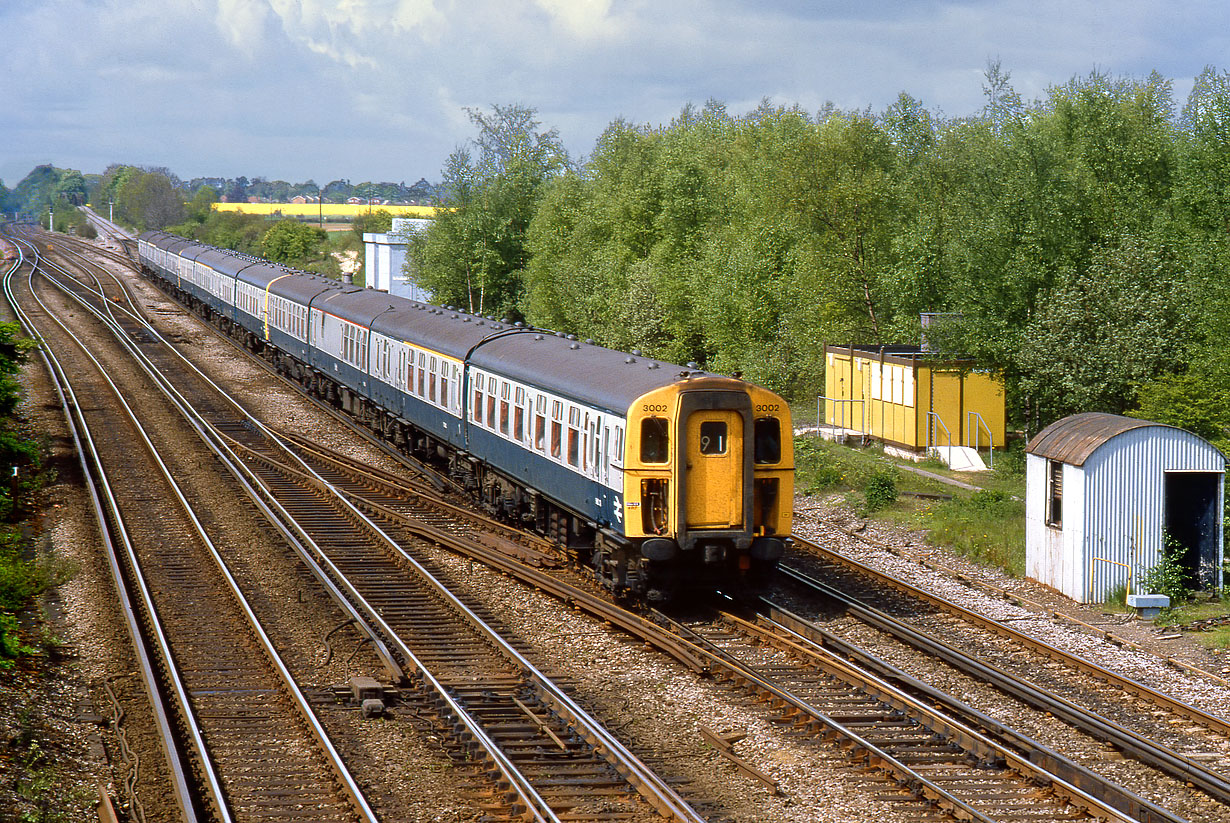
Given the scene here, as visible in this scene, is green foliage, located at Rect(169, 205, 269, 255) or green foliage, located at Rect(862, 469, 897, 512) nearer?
green foliage, located at Rect(862, 469, 897, 512)

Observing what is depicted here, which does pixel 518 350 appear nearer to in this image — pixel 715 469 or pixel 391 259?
pixel 715 469

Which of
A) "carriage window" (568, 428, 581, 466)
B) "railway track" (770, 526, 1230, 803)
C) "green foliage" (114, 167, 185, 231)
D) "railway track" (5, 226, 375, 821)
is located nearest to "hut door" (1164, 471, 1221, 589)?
"railway track" (770, 526, 1230, 803)

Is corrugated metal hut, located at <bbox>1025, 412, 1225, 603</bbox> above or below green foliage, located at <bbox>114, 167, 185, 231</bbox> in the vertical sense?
below

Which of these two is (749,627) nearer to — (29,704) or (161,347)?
(29,704)

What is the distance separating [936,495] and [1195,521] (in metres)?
7.52

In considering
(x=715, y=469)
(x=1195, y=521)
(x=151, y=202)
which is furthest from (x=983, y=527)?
(x=151, y=202)

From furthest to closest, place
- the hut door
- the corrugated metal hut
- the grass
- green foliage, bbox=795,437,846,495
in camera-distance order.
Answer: green foliage, bbox=795,437,846,495, the grass, the hut door, the corrugated metal hut

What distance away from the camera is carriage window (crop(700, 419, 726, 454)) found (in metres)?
16.5

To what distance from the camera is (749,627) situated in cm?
1620

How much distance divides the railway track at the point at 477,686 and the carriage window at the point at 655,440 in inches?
119

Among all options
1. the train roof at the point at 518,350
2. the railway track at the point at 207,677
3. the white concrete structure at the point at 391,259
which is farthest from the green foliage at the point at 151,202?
the railway track at the point at 207,677

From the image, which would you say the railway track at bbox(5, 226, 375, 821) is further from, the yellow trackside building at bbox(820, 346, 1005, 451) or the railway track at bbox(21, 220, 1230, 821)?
the yellow trackside building at bbox(820, 346, 1005, 451)

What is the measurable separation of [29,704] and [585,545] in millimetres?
8192

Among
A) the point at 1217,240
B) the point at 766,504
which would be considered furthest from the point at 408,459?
the point at 1217,240
